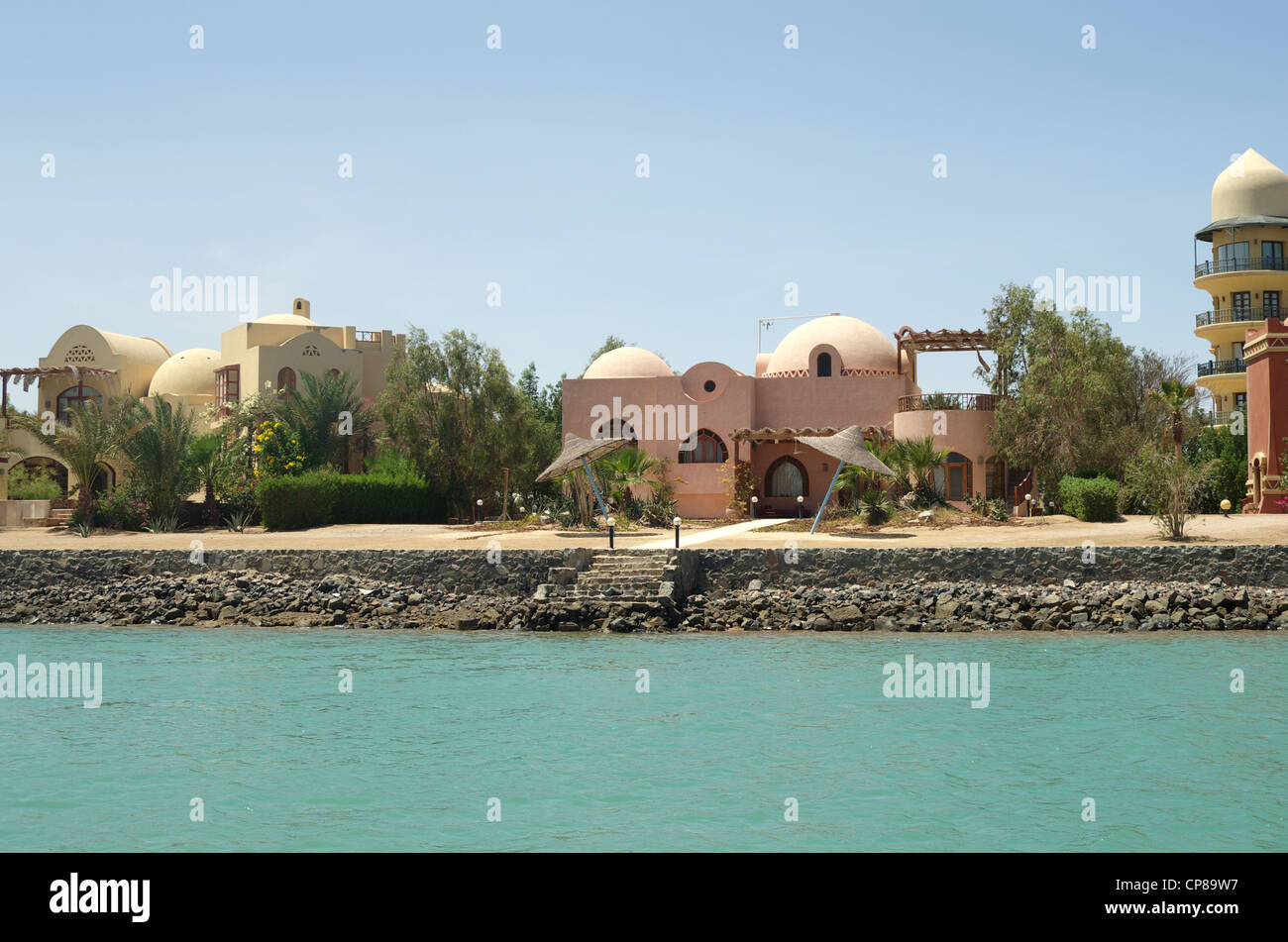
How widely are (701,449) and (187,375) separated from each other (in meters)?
22.4

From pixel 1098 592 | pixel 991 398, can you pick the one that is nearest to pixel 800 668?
pixel 1098 592

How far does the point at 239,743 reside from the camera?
507 inches

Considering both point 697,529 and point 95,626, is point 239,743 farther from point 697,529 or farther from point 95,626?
point 697,529

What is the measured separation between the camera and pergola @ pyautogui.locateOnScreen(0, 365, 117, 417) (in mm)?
42406

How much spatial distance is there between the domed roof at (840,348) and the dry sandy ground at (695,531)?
9535 mm

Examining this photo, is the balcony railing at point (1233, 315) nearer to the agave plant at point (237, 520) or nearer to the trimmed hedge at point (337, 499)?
the trimmed hedge at point (337, 499)

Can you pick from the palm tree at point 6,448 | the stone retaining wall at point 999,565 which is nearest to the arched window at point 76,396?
the palm tree at point 6,448

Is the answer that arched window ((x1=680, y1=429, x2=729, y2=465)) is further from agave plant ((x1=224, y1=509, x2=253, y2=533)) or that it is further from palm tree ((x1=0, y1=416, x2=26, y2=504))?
palm tree ((x1=0, y1=416, x2=26, y2=504))

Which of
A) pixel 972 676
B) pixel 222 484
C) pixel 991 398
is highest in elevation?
pixel 991 398

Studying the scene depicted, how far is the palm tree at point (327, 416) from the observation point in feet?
129
